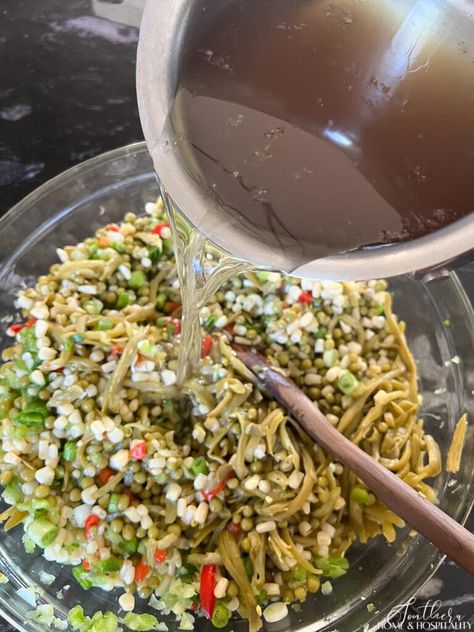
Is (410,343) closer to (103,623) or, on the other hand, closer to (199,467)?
(199,467)

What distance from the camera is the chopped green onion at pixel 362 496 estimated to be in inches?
73.5

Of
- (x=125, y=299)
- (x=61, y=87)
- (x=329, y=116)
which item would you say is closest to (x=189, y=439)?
(x=125, y=299)

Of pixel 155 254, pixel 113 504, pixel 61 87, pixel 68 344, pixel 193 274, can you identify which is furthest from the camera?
pixel 61 87

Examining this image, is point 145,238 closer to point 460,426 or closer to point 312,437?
point 312,437

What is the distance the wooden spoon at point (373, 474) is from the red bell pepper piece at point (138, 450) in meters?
0.39

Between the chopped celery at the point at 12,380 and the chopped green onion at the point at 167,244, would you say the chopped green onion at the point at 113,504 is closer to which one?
the chopped celery at the point at 12,380

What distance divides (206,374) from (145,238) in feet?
1.63

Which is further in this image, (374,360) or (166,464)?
(374,360)

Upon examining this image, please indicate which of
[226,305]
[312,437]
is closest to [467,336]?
[312,437]

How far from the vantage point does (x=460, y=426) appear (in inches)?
80.0

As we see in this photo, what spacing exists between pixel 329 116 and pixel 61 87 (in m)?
1.75

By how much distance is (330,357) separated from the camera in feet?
6.68

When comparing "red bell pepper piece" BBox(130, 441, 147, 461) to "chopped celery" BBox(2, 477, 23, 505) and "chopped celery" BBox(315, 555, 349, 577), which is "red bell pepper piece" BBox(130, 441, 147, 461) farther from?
"chopped celery" BBox(315, 555, 349, 577)

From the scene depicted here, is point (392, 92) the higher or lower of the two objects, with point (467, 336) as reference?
higher
